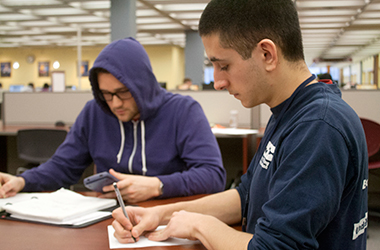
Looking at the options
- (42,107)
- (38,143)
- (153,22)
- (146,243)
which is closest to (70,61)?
(153,22)

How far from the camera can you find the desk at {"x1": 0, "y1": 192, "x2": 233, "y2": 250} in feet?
2.59

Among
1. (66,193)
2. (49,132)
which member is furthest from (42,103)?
(66,193)

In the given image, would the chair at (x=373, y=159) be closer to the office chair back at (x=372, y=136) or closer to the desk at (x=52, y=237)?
the office chair back at (x=372, y=136)

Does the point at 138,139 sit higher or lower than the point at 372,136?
higher

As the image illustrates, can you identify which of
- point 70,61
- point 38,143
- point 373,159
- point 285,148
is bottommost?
point 373,159

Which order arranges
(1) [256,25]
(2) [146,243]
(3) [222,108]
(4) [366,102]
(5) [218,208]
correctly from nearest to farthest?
(1) [256,25] → (2) [146,243] → (5) [218,208] → (4) [366,102] → (3) [222,108]

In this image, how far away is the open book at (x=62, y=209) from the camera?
3.11 ft

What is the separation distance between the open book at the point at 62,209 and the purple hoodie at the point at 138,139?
281 millimetres

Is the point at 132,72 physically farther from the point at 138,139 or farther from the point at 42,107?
the point at 42,107

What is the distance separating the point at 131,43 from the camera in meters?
1.48

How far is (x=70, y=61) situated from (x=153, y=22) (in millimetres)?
6267

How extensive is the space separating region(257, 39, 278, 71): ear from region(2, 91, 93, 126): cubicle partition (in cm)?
321

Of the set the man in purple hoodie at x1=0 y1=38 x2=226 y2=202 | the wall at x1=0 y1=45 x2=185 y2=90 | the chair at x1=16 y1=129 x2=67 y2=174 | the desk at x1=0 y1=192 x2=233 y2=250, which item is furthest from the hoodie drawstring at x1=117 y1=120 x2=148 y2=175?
the wall at x1=0 y1=45 x2=185 y2=90

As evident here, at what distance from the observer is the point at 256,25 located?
2.22 feet
